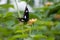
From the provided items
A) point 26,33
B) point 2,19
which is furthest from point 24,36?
point 2,19

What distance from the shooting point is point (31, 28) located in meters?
0.73

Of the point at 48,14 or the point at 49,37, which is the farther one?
the point at 48,14

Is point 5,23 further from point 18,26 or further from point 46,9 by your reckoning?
point 46,9

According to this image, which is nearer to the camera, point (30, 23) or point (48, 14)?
point (30, 23)

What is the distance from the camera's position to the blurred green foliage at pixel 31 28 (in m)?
0.72

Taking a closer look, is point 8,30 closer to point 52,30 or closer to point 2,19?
point 2,19

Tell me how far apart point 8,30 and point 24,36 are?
12cm

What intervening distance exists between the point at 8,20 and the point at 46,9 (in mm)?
169

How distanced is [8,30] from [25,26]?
7 cm

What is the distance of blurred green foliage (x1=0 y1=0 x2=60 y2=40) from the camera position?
28.4 inches

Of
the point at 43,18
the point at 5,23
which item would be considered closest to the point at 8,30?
the point at 5,23

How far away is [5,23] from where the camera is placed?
810mm

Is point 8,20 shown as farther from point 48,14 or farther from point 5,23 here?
point 48,14

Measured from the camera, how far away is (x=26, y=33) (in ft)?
2.45
